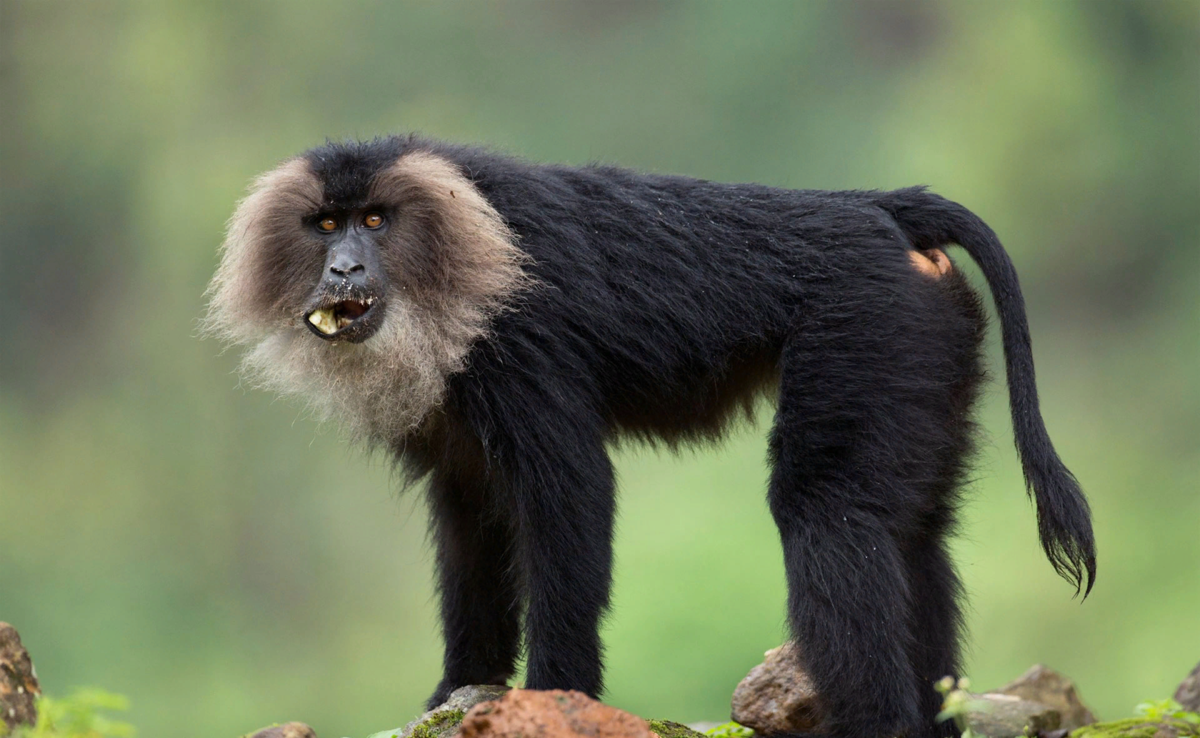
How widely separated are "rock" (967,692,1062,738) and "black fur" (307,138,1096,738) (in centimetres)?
38

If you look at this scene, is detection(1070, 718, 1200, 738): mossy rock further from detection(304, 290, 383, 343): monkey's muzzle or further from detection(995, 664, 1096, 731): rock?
detection(304, 290, 383, 343): monkey's muzzle

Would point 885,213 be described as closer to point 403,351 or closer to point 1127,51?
point 403,351

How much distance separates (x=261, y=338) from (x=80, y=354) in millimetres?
6569

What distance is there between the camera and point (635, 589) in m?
9.34

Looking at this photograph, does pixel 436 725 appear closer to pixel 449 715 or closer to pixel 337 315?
pixel 449 715

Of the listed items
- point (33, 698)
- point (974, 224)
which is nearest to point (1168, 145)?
point (974, 224)

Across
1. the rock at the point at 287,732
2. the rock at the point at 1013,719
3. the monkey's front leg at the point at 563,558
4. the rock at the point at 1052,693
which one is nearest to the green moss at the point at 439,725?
the monkey's front leg at the point at 563,558

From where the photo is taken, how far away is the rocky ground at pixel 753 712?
2842 millimetres

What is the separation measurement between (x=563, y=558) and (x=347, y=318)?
108cm

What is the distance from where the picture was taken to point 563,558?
12.7 ft

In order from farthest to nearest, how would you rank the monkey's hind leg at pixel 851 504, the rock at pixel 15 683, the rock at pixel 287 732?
1. the rock at pixel 287 732
2. the monkey's hind leg at pixel 851 504
3. the rock at pixel 15 683

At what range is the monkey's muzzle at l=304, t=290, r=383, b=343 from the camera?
3961 millimetres

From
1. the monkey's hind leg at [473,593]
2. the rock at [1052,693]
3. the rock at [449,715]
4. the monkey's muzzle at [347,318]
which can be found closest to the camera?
the rock at [449,715]

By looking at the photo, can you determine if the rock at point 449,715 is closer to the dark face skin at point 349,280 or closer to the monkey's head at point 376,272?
the monkey's head at point 376,272
